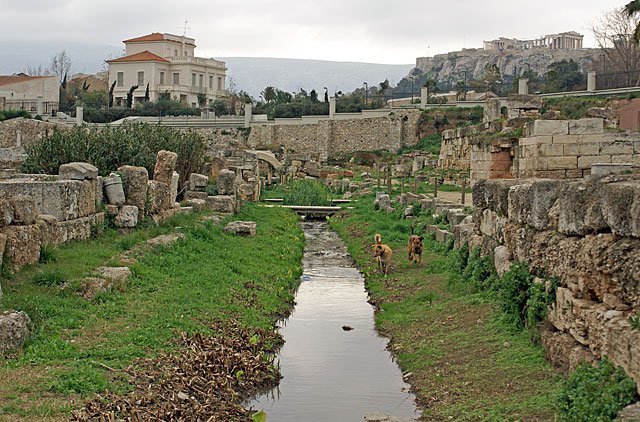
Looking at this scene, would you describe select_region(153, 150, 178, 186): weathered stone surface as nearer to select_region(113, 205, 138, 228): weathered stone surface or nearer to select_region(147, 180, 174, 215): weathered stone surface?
select_region(147, 180, 174, 215): weathered stone surface

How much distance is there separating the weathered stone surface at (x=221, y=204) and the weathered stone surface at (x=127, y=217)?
25.4 feet

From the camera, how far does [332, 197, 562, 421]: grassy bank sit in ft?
26.1

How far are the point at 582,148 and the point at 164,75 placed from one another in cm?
7445

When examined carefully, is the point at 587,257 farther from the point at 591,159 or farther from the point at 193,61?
the point at 193,61

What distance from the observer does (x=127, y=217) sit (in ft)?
53.6

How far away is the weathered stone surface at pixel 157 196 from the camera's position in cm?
1797

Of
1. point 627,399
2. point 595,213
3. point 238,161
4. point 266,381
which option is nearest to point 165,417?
point 266,381

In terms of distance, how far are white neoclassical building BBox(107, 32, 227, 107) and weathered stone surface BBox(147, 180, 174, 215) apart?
214 feet

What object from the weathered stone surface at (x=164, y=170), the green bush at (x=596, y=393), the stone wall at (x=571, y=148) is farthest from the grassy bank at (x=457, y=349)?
the weathered stone surface at (x=164, y=170)

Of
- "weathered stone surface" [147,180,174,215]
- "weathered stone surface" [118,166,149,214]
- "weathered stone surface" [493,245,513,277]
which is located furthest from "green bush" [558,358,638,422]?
"weathered stone surface" [147,180,174,215]

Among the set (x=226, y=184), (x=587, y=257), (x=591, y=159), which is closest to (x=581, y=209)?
(x=587, y=257)

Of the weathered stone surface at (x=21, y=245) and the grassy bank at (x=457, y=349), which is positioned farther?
the weathered stone surface at (x=21, y=245)

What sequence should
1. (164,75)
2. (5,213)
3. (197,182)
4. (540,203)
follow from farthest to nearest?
(164,75) → (197,182) → (5,213) → (540,203)

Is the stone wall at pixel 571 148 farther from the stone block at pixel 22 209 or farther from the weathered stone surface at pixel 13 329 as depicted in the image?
the weathered stone surface at pixel 13 329
